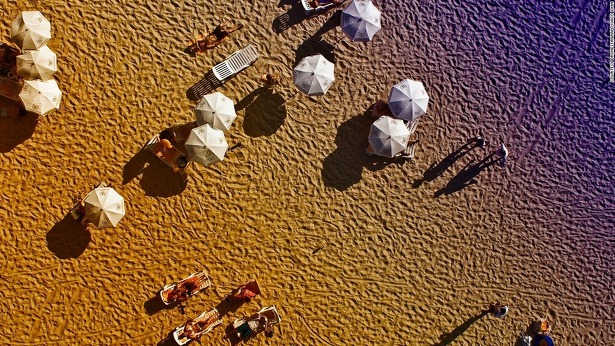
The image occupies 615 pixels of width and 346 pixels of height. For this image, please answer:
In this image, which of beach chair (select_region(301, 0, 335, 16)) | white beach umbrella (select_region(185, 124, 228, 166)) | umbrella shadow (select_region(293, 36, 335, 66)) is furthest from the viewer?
umbrella shadow (select_region(293, 36, 335, 66))

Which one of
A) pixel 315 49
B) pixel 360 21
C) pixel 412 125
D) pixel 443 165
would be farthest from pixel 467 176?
pixel 315 49

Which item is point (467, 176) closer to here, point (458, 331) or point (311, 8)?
point (458, 331)

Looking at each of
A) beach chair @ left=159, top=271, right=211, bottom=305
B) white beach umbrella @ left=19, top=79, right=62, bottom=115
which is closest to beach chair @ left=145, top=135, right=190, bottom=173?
white beach umbrella @ left=19, top=79, right=62, bottom=115

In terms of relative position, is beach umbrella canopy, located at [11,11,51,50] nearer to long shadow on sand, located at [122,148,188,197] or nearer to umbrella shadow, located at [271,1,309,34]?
long shadow on sand, located at [122,148,188,197]

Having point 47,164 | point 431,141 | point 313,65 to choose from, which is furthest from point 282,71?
point 47,164

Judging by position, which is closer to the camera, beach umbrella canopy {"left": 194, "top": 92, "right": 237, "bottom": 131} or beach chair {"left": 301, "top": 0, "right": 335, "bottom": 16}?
beach umbrella canopy {"left": 194, "top": 92, "right": 237, "bottom": 131}

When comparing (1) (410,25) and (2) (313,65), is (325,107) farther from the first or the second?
(1) (410,25)
